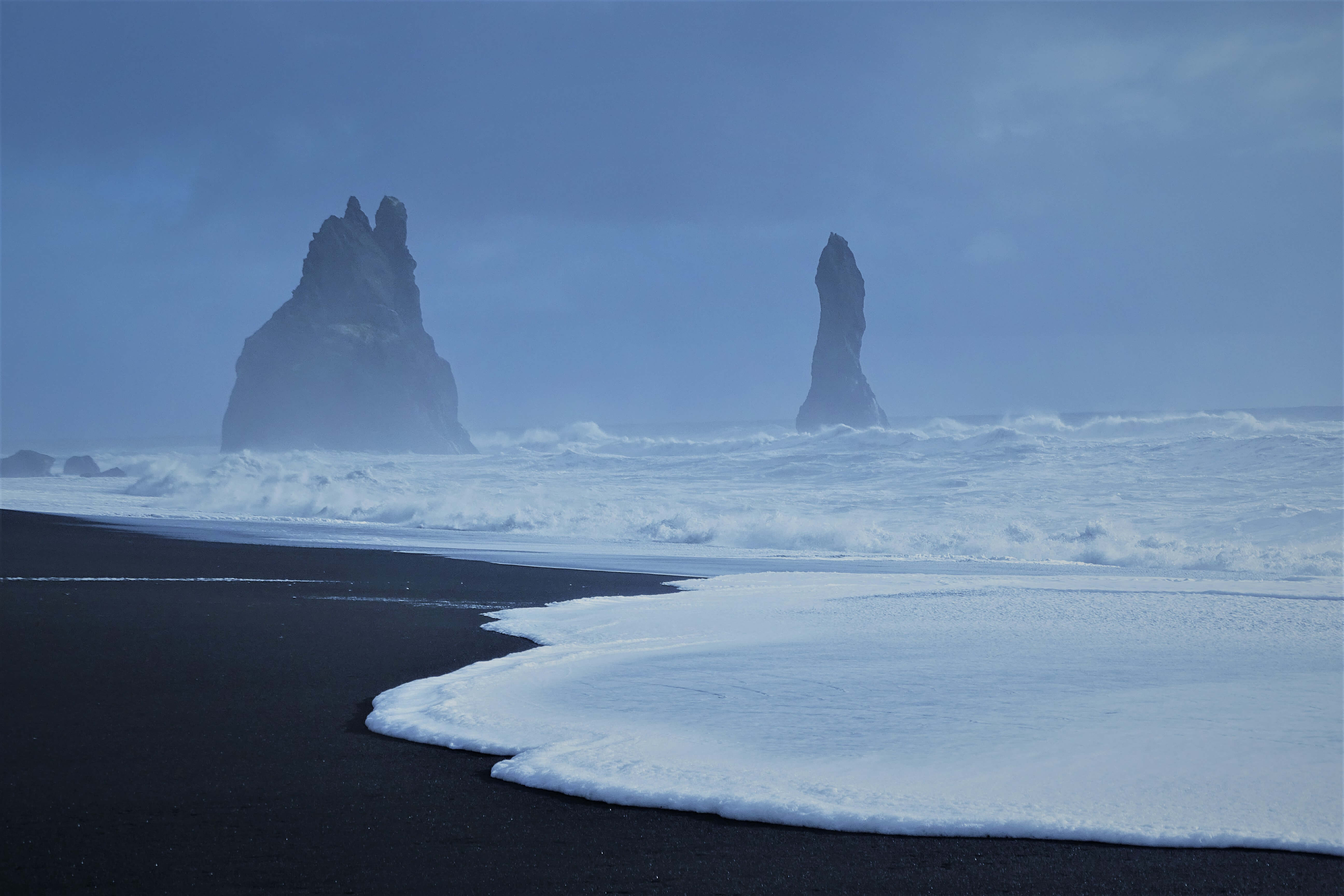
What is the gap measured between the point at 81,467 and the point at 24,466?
11.0ft

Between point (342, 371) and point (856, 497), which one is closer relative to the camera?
point (856, 497)

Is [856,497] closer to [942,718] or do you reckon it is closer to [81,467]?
[942,718]

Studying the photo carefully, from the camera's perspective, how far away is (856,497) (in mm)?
23406

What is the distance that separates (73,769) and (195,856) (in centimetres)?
131

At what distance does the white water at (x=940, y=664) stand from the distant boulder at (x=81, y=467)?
37.2 metres

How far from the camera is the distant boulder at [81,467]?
52.8m

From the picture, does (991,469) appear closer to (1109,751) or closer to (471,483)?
(471,483)

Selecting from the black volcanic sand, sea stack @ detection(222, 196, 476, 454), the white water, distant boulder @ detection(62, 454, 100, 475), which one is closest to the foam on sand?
the white water

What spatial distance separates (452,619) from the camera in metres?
8.52

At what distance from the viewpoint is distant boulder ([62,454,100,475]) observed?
173 feet

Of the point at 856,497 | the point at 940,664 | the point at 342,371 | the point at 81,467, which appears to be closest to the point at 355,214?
the point at 342,371

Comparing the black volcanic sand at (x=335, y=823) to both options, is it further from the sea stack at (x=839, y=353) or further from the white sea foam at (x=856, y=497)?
the sea stack at (x=839, y=353)

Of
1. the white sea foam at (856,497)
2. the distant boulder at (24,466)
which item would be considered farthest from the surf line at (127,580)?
the distant boulder at (24,466)

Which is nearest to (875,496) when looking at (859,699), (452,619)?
(452,619)
